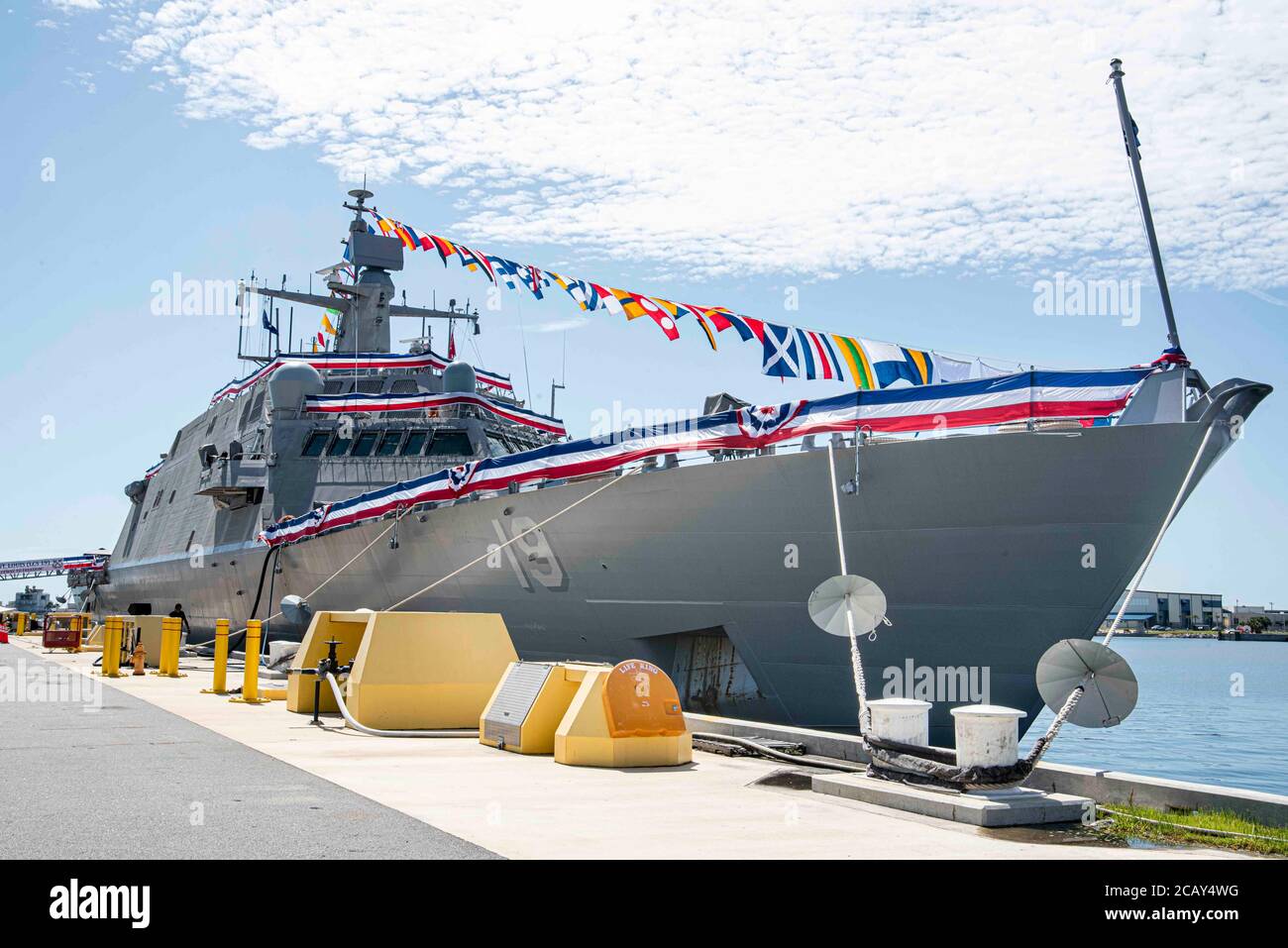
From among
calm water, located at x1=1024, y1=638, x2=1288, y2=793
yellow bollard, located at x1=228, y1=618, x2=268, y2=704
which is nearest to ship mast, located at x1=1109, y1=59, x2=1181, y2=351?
calm water, located at x1=1024, y1=638, x2=1288, y2=793

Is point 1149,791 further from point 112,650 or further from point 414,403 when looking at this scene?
point 414,403

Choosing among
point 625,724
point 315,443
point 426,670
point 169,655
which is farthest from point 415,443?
point 625,724

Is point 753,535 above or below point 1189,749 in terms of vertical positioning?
above

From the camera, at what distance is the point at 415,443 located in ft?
68.6

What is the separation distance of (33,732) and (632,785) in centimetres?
560

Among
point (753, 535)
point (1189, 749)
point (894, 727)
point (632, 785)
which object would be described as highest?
point (753, 535)

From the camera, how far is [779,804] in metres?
6.16

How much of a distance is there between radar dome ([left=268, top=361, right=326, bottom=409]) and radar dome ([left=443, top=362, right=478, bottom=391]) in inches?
113

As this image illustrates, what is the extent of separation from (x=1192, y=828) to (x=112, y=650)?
50.2 ft

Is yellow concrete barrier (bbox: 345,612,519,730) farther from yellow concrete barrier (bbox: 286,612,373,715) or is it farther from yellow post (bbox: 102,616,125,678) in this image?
yellow post (bbox: 102,616,125,678)

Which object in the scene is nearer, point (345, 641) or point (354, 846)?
point (354, 846)

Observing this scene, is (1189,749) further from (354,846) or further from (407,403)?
(354,846)
